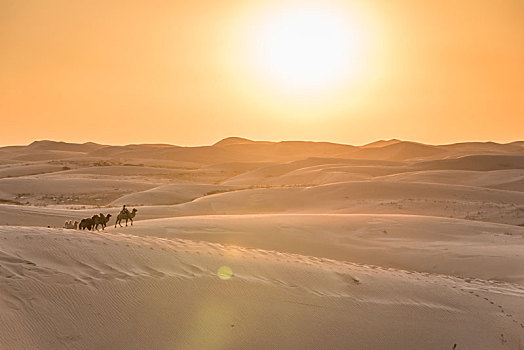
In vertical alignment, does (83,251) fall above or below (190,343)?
above

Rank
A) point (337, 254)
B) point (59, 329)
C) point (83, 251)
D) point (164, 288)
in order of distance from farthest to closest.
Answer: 1. point (337, 254)
2. point (83, 251)
3. point (164, 288)
4. point (59, 329)

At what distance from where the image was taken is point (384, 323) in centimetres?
704

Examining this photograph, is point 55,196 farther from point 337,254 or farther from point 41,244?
point 41,244

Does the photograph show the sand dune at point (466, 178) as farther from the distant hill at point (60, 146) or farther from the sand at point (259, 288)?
the distant hill at point (60, 146)

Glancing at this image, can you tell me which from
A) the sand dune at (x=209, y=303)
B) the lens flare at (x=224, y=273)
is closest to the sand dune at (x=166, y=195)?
the sand dune at (x=209, y=303)

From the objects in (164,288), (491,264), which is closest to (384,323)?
(164,288)

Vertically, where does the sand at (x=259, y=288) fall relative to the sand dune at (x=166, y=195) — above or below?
below

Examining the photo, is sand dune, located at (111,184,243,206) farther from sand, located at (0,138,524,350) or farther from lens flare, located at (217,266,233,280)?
lens flare, located at (217,266,233,280)

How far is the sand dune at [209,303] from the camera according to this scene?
582cm

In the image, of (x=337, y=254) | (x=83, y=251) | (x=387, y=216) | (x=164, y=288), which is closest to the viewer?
(x=164, y=288)

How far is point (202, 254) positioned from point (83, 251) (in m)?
2.25

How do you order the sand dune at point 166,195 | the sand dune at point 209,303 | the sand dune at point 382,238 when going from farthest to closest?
1. the sand dune at point 166,195
2. the sand dune at point 382,238
3. the sand dune at point 209,303

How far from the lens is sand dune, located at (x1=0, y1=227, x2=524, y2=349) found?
5824 mm

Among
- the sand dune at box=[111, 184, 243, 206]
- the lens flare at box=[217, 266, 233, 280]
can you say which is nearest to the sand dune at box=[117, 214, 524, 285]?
the lens flare at box=[217, 266, 233, 280]
